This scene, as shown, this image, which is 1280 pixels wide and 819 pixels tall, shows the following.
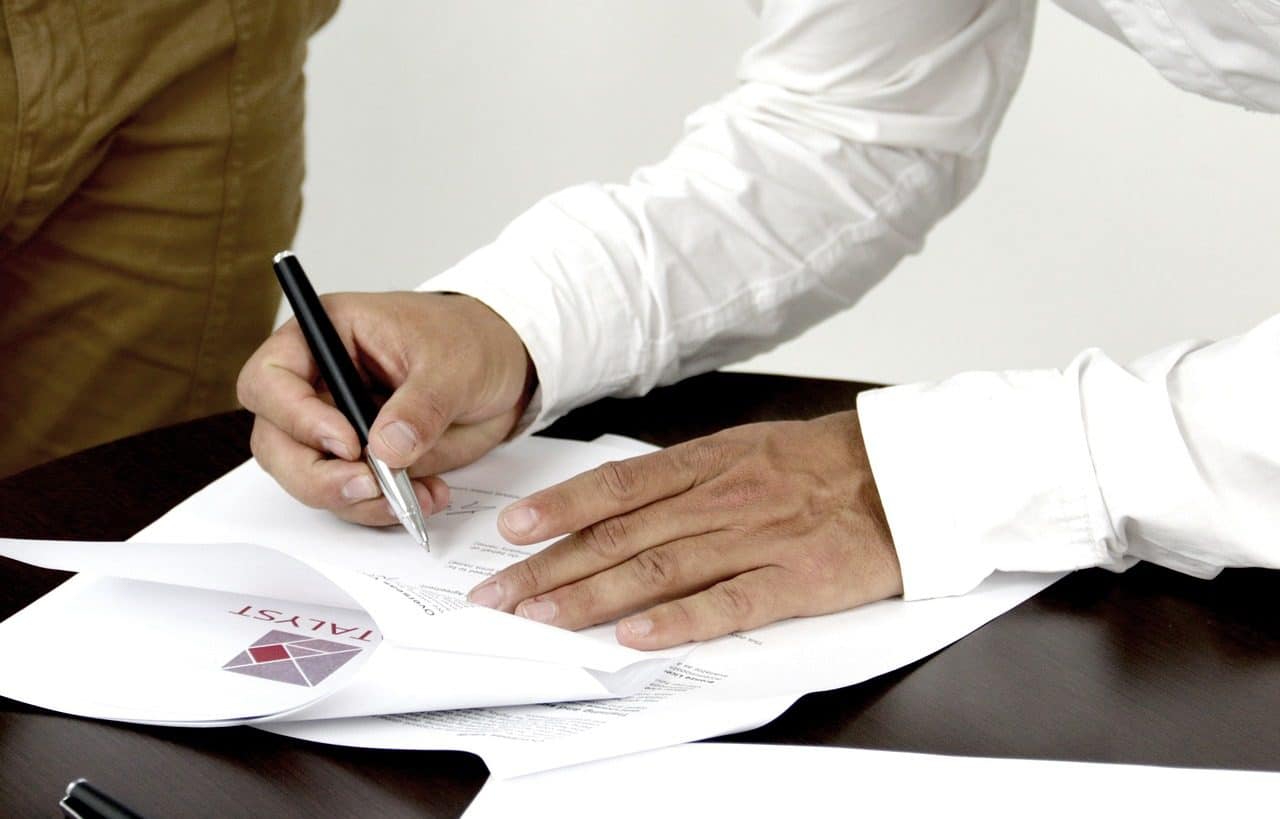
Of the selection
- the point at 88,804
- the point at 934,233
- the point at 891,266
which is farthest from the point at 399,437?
the point at 934,233

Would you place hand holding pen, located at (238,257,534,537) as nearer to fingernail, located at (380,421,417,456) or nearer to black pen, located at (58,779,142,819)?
fingernail, located at (380,421,417,456)

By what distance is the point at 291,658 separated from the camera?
663 millimetres

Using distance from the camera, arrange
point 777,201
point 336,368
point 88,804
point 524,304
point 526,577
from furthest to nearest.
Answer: point 777,201 < point 524,304 < point 336,368 < point 526,577 < point 88,804

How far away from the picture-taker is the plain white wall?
7.16 feet

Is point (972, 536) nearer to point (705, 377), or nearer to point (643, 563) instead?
point (643, 563)

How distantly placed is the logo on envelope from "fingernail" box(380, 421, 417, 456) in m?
0.13

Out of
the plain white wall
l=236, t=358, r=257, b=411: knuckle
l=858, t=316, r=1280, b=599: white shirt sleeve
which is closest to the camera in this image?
l=858, t=316, r=1280, b=599: white shirt sleeve

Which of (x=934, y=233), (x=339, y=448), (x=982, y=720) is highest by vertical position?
(x=339, y=448)

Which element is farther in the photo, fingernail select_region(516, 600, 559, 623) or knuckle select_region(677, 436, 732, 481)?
knuckle select_region(677, 436, 732, 481)

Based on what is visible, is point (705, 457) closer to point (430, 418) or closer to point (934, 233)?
point (430, 418)

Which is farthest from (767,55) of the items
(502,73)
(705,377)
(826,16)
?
(502,73)

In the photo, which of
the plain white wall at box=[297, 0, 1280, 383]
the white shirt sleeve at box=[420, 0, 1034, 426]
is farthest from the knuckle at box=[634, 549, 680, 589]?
the plain white wall at box=[297, 0, 1280, 383]

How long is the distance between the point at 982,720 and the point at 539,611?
0.21m

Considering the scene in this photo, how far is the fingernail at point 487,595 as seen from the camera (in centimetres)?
70
